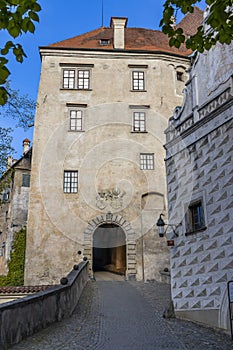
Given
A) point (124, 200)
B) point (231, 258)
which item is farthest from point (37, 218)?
point (231, 258)

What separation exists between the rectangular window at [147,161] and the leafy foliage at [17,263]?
8396 mm

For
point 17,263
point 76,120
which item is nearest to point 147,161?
point 76,120

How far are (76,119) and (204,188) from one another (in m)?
15.6

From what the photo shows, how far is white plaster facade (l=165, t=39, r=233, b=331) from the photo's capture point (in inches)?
392

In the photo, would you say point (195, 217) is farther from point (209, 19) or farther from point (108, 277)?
point (108, 277)

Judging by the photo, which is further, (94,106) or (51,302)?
(94,106)

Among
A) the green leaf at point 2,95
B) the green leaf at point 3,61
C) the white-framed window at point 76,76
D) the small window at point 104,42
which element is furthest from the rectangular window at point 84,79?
the green leaf at point 3,61

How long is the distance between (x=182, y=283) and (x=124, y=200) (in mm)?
12738

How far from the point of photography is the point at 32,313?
834cm

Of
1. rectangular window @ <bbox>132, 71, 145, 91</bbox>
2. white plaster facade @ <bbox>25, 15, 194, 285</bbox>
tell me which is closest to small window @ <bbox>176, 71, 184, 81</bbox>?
white plaster facade @ <bbox>25, 15, 194, 285</bbox>

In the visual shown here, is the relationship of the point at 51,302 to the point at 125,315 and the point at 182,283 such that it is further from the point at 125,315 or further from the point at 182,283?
the point at 182,283

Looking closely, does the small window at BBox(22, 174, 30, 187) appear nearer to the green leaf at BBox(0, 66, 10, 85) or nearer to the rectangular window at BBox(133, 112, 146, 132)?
the rectangular window at BBox(133, 112, 146, 132)

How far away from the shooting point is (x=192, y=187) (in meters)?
11.6

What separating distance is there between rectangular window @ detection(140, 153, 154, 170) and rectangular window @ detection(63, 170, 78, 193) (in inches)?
159
